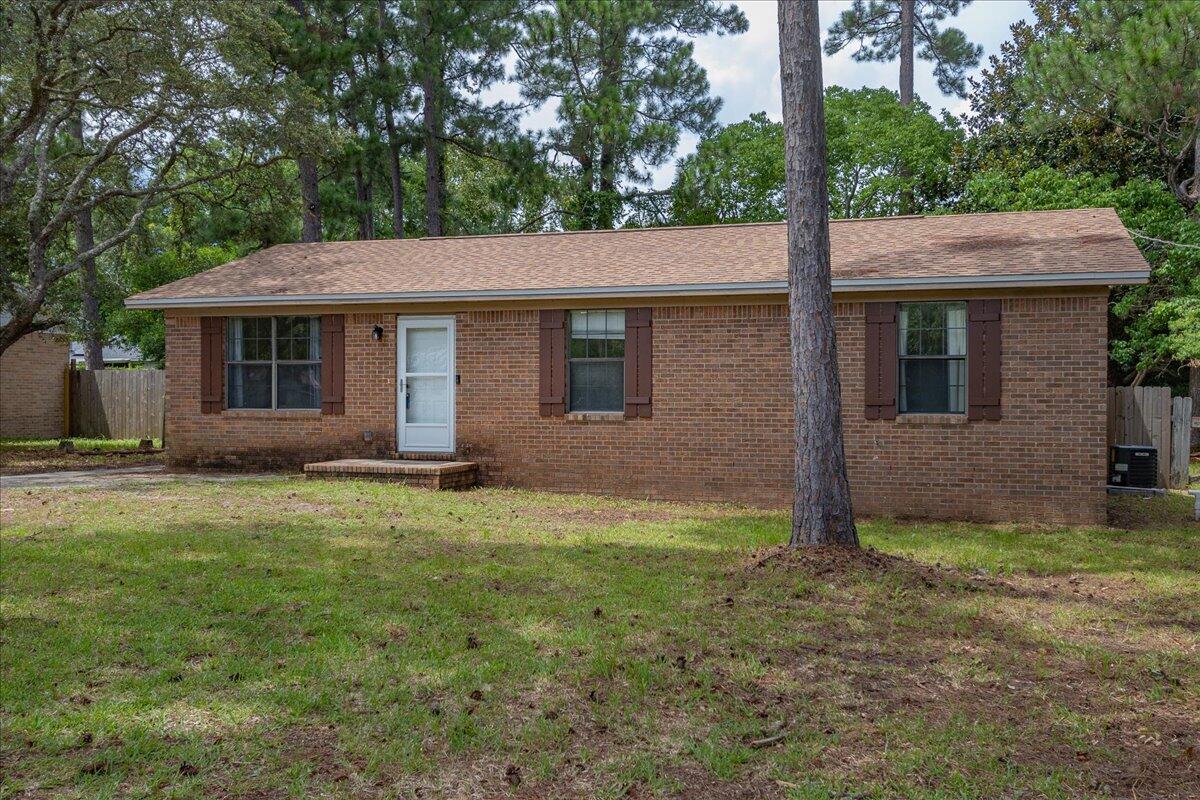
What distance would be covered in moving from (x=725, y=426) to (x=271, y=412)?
664cm

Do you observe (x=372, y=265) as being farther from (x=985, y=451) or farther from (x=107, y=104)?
(x=985, y=451)

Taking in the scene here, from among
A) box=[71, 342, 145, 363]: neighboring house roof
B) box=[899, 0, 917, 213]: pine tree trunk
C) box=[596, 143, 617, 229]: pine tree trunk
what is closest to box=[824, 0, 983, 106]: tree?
box=[899, 0, 917, 213]: pine tree trunk

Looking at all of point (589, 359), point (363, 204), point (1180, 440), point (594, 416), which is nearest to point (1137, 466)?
point (1180, 440)

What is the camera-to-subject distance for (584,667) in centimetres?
486

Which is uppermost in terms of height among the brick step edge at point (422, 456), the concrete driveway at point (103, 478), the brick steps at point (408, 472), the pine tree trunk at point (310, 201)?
the pine tree trunk at point (310, 201)

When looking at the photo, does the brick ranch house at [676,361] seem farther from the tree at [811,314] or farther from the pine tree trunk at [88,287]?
the pine tree trunk at [88,287]

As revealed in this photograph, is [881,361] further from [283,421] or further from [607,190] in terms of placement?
[607,190]

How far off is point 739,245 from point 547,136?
493 inches

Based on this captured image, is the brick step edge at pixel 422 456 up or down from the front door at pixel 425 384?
down

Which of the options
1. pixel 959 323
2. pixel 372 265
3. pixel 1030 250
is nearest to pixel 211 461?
pixel 372 265

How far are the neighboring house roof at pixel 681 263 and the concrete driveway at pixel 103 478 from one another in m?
2.45

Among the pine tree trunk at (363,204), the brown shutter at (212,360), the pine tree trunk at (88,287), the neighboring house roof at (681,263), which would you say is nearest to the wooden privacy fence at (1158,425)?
the neighboring house roof at (681,263)

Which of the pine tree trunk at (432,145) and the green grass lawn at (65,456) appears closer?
the green grass lawn at (65,456)

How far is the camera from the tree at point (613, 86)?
78.4 feet
